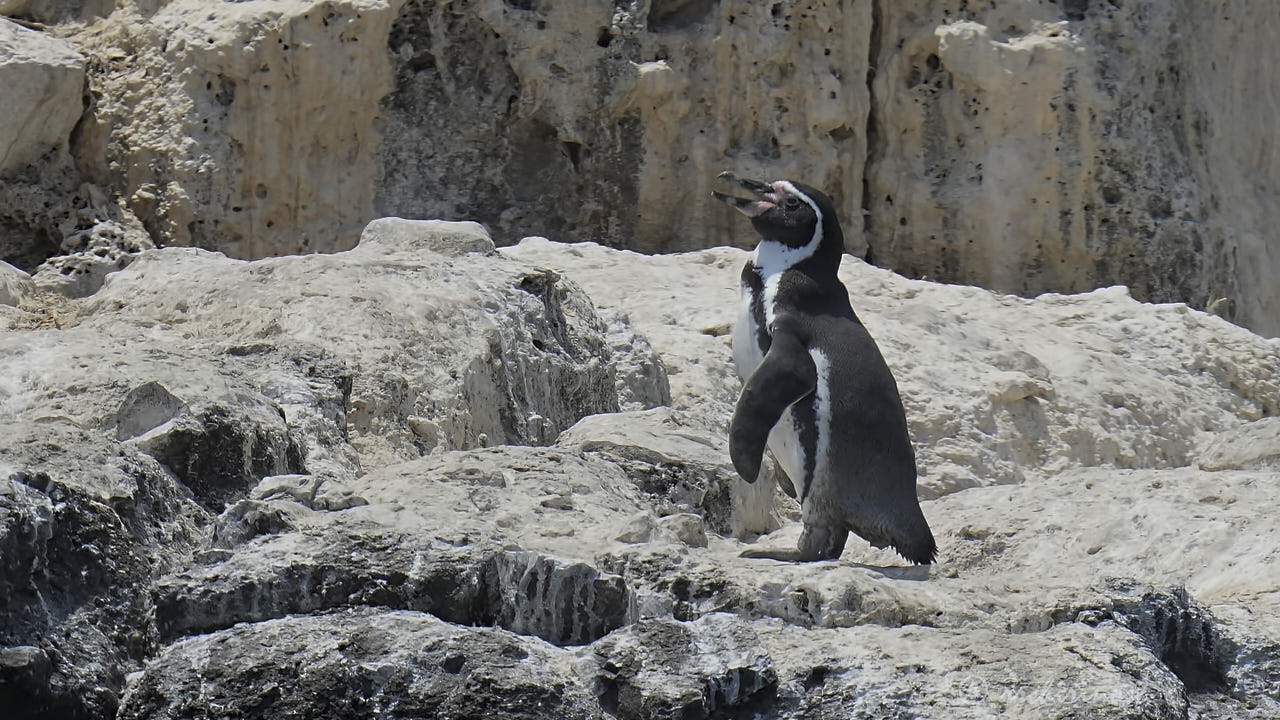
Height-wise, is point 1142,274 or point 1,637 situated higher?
point 1,637

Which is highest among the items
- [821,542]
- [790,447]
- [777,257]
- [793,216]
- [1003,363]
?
[793,216]

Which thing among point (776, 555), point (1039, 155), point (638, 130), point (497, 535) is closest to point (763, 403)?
point (776, 555)

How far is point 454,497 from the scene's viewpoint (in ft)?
14.6

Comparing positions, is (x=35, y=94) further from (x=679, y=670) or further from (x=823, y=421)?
(x=679, y=670)

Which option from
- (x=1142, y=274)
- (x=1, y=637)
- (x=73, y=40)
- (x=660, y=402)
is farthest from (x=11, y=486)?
(x=1142, y=274)

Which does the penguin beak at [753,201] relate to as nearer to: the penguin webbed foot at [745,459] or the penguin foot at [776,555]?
the penguin webbed foot at [745,459]

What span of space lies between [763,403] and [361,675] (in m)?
1.97

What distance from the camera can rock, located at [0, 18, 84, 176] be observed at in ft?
32.7

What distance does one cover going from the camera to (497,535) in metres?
4.11

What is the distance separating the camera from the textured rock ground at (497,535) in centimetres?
361

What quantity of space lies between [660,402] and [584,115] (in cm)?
379

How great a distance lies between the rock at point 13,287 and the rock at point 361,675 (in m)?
4.24

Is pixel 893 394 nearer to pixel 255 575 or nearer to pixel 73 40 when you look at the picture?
pixel 255 575

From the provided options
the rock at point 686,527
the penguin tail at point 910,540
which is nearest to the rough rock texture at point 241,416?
the rock at point 686,527
